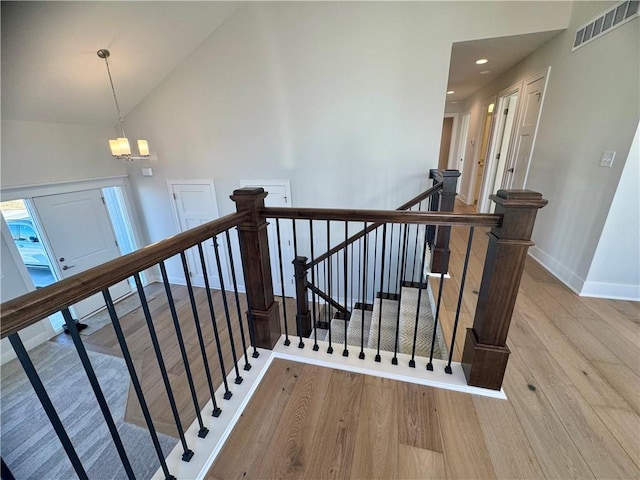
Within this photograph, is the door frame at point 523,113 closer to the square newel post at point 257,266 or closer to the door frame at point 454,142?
the square newel post at point 257,266

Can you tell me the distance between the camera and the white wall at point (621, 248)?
1.99m

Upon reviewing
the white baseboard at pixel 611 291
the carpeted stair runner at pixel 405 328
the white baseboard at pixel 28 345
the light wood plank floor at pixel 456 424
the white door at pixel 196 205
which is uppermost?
the white door at pixel 196 205

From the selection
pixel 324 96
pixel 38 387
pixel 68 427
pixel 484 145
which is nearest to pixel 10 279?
pixel 68 427

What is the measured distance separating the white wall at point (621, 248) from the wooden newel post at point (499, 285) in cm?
157

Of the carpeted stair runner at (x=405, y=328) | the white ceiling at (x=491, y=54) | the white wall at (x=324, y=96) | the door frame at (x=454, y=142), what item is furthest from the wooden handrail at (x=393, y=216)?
the door frame at (x=454, y=142)

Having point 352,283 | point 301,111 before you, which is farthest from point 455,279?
point 301,111

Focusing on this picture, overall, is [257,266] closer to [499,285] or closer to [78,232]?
[499,285]

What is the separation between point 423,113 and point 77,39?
12.3ft

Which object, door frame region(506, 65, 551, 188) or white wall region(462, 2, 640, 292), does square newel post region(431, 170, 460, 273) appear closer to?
white wall region(462, 2, 640, 292)

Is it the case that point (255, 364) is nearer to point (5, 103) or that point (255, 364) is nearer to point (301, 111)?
point (301, 111)

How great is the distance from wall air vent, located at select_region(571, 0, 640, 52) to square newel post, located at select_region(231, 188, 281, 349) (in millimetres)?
2944

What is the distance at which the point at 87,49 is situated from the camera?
2816mm

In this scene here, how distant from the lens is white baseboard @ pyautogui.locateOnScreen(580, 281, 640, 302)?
2.17 metres

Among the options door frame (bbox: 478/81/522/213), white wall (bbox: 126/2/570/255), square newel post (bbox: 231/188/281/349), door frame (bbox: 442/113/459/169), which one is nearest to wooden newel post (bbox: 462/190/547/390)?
square newel post (bbox: 231/188/281/349)
